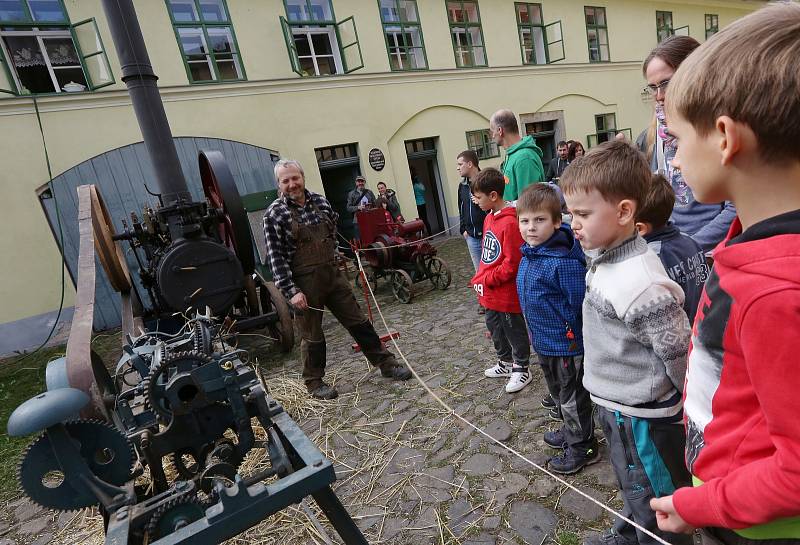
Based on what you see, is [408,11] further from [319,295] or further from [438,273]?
[319,295]

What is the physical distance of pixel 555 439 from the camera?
2625 mm

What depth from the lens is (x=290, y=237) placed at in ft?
12.1

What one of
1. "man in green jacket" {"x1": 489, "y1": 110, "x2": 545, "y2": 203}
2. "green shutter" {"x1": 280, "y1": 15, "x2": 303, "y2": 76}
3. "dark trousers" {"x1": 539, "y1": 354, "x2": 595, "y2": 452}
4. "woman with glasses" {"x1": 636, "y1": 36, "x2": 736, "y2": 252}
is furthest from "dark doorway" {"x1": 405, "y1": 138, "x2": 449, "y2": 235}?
"dark trousers" {"x1": 539, "y1": 354, "x2": 595, "y2": 452}

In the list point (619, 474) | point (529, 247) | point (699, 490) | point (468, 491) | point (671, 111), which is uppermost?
point (671, 111)

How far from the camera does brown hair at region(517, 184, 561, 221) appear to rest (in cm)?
234

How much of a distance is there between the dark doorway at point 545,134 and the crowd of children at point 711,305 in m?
14.0

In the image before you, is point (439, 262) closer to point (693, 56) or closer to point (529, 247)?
point (529, 247)

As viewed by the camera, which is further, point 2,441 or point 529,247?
point 2,441

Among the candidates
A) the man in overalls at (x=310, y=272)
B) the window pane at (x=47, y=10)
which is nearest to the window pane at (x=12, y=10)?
the window pane at (x=47, y=10)

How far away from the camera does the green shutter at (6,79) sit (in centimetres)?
768

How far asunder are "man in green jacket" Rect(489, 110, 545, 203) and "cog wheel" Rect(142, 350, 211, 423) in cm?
282

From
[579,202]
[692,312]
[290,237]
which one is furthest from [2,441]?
[692,312]

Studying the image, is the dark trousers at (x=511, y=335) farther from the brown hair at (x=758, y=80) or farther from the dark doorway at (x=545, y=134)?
the dark doorway at (x=545, y=134)

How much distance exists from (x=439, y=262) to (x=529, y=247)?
442 cm
